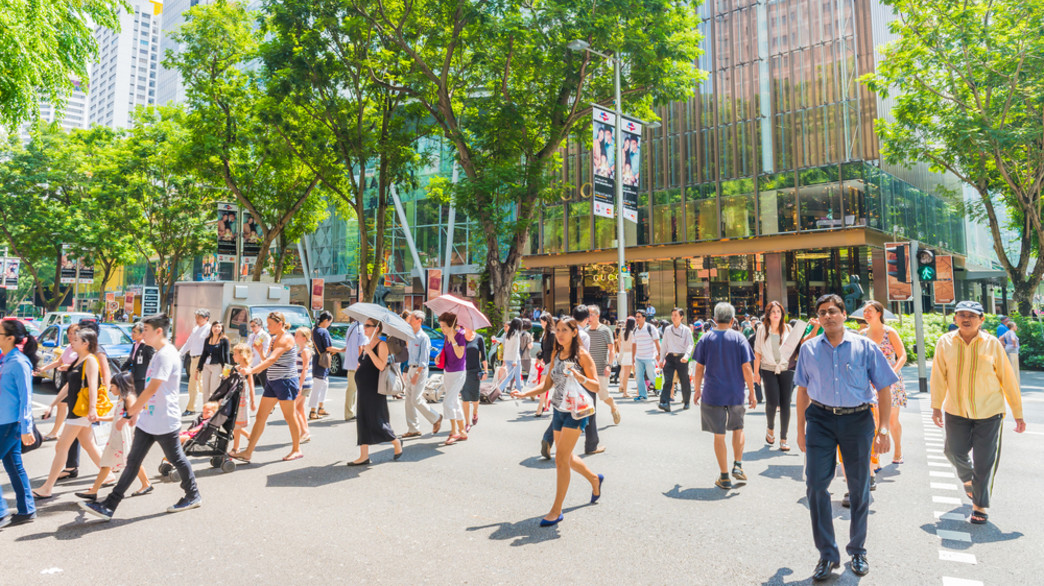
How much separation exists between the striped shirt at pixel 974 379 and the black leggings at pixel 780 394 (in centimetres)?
277

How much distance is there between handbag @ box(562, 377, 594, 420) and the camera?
533cm

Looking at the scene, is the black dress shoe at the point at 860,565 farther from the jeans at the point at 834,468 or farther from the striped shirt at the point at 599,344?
the striped shirt at the point at 599,344

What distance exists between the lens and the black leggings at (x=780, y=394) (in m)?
8.16

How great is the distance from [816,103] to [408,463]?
28.1 meters

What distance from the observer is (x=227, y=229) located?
23.7m

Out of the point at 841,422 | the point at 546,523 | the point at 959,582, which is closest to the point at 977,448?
the point at 959,582

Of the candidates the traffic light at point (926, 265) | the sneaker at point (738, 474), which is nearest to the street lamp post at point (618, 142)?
the traffic light at point (926, 265)

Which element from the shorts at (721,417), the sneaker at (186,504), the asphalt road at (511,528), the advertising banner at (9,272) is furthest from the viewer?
the advertising banner at (9,272)

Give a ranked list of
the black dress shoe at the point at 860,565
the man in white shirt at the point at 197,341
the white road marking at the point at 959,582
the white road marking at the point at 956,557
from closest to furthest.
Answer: the white road marking at the point at 959,582 < the black dress shoe at the point at 860,565 < the white road marking at the point at 956,557 < the man in white shirt at the point at 197,341

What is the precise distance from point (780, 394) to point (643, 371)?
Result: 15.3ft

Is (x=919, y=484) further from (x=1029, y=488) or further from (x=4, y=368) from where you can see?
(x=4, y=368)

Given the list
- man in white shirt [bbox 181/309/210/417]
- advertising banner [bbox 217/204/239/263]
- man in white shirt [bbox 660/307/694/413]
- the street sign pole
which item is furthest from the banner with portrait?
the street sign pole

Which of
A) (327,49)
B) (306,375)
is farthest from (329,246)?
(306,375)

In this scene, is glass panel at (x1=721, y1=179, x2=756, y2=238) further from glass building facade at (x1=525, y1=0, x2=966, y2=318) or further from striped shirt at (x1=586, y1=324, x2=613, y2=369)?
striped shirt at (x1=586, y1=324, x2=613, y2=369)
